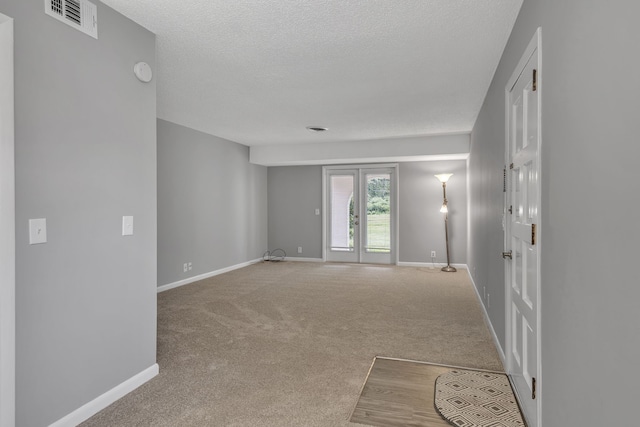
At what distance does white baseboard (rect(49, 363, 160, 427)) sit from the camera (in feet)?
6.70

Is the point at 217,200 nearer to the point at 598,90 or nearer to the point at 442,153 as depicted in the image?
the point at 442,153

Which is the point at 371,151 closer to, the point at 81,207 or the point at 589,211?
the point at 81,207

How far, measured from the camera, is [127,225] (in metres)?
2.44

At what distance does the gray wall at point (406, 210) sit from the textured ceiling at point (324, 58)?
2.22 m

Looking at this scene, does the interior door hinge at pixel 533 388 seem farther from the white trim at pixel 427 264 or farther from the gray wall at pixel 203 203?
the white trim at pixel 427 264

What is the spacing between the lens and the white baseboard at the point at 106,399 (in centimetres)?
204

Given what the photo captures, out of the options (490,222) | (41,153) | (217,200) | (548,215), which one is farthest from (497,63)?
→ (217,200)

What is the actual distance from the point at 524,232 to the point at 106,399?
2.66m

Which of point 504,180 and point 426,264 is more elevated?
point 504,180

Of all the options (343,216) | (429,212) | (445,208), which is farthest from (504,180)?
(343,216)

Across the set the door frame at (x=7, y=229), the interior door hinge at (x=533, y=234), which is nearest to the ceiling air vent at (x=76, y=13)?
the door frame at (x=7, y=229)

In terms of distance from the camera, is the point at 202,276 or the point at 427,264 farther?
the point at 427,264

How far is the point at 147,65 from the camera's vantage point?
2.57 metres

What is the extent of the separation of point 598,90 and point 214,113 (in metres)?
4.47
